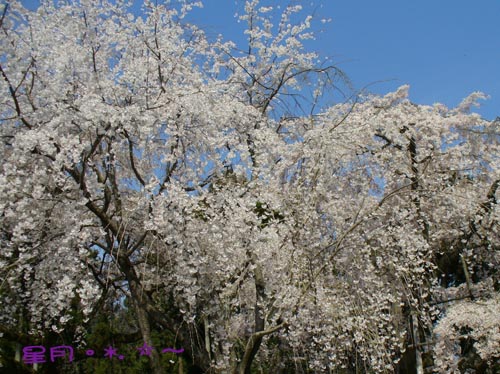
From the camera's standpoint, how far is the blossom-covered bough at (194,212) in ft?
15.7

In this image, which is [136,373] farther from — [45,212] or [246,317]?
[45,212]

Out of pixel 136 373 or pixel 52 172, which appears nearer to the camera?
pixel 52 172

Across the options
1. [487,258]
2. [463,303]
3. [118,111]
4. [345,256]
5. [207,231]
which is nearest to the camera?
[118,111]

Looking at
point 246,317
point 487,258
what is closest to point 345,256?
point 246,317

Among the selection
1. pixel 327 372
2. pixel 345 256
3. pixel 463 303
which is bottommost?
pixel 327 372

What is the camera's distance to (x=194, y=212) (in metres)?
5.13

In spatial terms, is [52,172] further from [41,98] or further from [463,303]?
[463,303]

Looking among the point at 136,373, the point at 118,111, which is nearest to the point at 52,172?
the point at 118,111

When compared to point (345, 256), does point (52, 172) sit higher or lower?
higher

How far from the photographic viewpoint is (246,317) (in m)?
5.86

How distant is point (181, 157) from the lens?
5234 mm

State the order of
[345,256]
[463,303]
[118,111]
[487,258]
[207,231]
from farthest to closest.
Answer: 1. [487,258]
2. [463,303]
3. [345,256]
4. [207,231]
5. [118,111]

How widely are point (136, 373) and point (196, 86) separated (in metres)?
4.30

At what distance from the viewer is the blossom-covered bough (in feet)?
15.7
